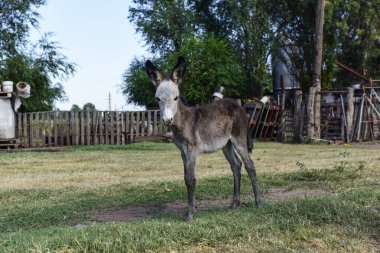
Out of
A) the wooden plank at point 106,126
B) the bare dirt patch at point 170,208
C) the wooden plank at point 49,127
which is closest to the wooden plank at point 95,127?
the wooden plank at point 106,126

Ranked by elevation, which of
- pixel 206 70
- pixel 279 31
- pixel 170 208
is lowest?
pixel 170 208

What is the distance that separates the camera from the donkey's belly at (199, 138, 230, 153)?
23.4ft

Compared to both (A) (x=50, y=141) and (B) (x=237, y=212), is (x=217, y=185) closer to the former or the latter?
(B) (x=237, y=212)

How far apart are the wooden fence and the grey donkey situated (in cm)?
1612

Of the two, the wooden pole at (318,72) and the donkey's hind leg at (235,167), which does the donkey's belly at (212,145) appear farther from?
→ the wooden pole at (318,72)

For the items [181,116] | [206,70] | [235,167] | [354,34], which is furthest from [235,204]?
[354,34]

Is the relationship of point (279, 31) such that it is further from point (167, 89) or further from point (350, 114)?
point (167, 89)

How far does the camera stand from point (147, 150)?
1977 cm

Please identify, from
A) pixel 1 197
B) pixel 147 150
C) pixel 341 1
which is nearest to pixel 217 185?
pixel 1 197

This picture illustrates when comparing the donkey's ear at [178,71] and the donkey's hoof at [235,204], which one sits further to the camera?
the donkey's hoof at [235,204]

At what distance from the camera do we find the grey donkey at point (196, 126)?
672 cm

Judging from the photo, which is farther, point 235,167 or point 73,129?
point 73,129

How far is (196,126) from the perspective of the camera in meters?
7.12

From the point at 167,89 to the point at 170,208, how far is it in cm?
220
